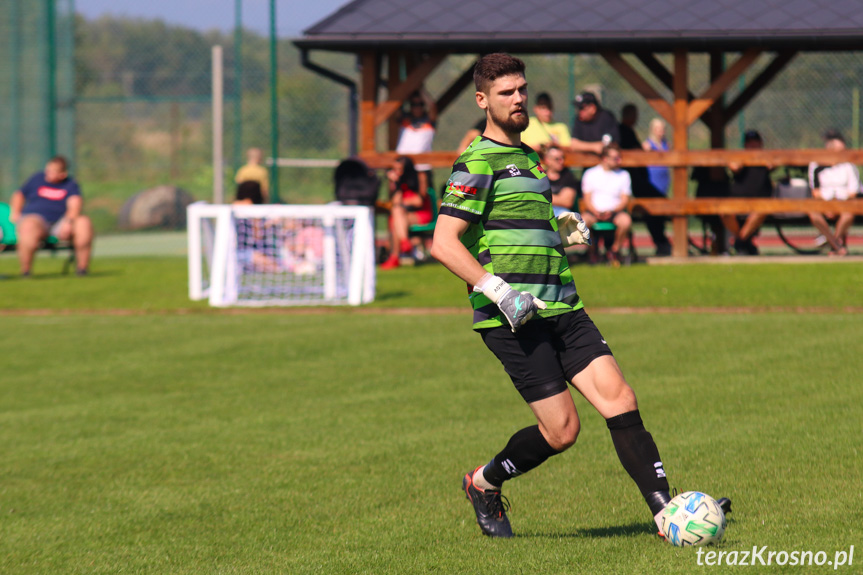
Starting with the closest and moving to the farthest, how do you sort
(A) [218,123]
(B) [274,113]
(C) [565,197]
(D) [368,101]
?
(C) [565,197], (D) [368,101], (B) [274,113], (A) [218,123]

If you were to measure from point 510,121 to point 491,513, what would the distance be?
5.38 feet

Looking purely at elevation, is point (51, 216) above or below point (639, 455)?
above

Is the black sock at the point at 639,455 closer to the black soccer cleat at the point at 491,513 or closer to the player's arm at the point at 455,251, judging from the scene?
the black soccer cleat at the point at 491,513

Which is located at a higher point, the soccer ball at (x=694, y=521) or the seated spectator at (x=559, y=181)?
the seated spectator at (x=559, y=181)

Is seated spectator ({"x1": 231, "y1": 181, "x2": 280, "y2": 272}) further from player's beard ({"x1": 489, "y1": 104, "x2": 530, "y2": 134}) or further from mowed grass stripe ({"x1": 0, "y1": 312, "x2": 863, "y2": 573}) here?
player's beard ({"x1": 489, "y1": 104, "x2": 530, "y2": 134})

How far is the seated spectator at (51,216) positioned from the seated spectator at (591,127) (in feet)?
23.3

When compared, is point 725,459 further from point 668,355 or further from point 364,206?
point 364,206

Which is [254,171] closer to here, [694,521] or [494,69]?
[494,69]

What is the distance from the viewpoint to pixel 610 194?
1602cm

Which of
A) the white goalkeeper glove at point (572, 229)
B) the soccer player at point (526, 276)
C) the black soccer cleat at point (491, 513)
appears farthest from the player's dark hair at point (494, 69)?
the black soccer cleat at point (491, 513)

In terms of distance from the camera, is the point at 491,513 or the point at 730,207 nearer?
the point at 491,513

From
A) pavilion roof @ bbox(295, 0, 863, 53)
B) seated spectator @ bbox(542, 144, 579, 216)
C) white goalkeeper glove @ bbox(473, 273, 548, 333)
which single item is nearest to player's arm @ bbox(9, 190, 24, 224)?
pavilion roof @ bbox(295, 0, 863, 53)

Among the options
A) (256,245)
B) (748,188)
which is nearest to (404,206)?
(256,245)

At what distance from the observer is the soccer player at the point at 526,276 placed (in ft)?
14.9
